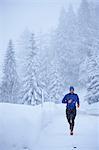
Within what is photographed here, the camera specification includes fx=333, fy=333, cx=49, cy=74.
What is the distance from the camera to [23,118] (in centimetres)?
807

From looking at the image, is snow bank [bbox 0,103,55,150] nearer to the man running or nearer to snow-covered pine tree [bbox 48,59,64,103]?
the man running

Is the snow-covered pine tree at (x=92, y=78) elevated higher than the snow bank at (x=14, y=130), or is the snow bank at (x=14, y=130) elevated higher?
the snow-covered pine tree at (x=92, y=78)

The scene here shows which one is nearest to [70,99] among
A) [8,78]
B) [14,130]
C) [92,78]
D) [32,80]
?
[14,130]

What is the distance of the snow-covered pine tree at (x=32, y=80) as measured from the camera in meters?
26.1

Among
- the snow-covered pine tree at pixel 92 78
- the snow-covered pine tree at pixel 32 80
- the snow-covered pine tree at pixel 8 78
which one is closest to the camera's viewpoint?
the snow-covered pine tree at pixel 8 78

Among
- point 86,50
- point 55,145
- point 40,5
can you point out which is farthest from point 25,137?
point 86,50

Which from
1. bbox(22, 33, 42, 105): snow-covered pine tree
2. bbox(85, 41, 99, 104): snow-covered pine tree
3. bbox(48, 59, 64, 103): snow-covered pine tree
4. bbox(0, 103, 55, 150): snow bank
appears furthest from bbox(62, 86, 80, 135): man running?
bbox(22, 33, 42, 105): snow-covered pine tree

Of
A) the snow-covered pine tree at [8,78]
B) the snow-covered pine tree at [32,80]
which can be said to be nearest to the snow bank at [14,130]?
the snow-covered pine tree at [8,78]

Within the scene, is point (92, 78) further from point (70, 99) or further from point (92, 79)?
point (70, 99)

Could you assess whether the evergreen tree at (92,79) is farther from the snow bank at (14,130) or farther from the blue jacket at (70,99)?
the snow bank at (14,130)

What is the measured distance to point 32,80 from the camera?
90.1 ft

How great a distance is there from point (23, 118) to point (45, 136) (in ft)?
7.44

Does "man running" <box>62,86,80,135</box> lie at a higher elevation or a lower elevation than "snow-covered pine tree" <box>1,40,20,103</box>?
lower

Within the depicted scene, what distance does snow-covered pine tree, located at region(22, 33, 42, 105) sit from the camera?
85.5 feet
